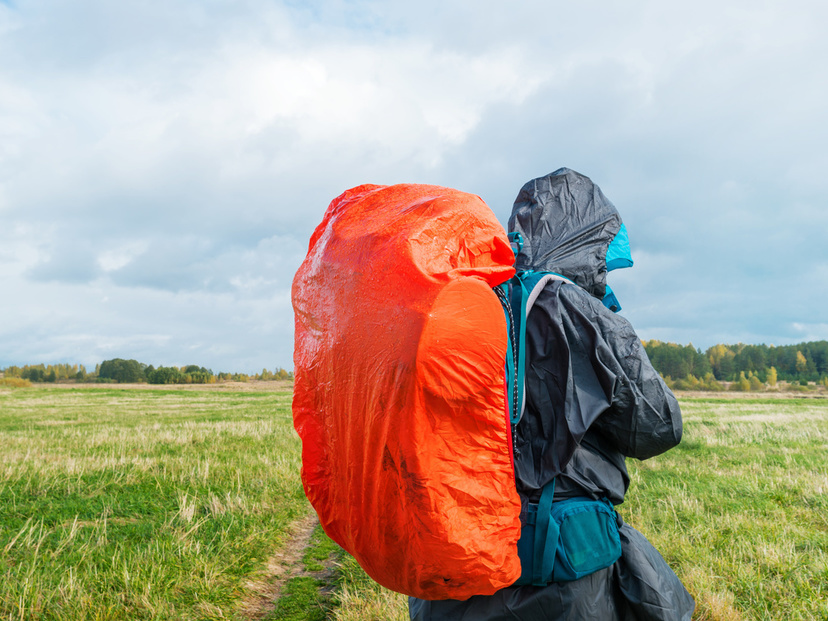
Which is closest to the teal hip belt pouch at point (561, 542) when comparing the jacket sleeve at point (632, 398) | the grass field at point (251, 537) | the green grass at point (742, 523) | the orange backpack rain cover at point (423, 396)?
the orange backpack rain cover at point (423, 396)

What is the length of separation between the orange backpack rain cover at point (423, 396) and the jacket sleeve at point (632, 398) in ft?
1.68

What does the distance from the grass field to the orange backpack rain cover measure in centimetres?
286

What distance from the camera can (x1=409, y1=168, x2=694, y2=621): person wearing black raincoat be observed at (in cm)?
207

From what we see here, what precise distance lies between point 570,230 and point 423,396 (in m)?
1.37

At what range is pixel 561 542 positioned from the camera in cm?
210

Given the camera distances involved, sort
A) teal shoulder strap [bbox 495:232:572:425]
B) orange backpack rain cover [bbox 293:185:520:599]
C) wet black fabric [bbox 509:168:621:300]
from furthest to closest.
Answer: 1. wet black fabric [bbox 509:168:621:300]
2. teal shoulder strap [bbox 495:232:572:425]
3. orange backpack rain cover [bbox 293:185:520:599]

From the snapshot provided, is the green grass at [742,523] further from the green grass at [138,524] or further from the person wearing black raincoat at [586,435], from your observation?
the green grass at [138,524]

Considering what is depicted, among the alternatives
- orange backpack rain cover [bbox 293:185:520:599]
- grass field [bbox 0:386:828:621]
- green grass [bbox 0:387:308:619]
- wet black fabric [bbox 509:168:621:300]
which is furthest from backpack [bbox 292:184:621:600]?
green grass [bbox 0:387:308:619]

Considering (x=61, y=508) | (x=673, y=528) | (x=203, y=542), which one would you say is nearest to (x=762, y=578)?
(x=673, y=528)

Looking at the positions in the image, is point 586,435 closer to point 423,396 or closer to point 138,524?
point 423,396

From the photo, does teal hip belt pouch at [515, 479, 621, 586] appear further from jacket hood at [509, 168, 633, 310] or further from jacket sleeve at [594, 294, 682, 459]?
jacket hood at [509, 168, 633, 310]

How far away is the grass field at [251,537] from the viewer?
14.8 feet

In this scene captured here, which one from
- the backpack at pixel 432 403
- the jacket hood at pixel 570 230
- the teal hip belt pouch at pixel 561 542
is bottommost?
the teal hip belt pouch at pixel 561 542

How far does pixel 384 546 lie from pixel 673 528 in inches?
227
